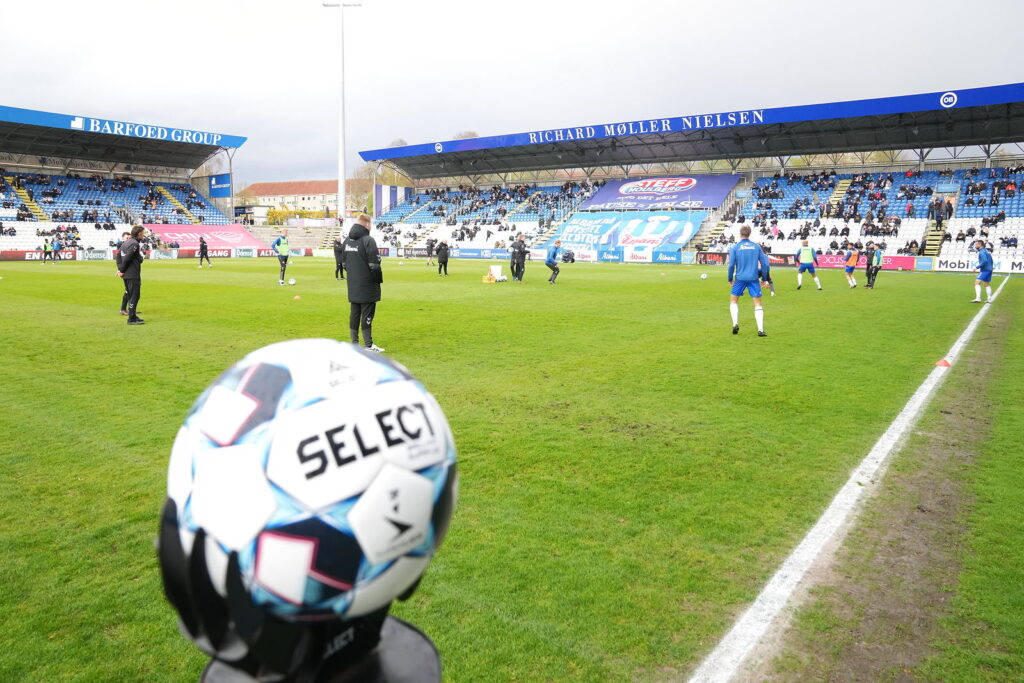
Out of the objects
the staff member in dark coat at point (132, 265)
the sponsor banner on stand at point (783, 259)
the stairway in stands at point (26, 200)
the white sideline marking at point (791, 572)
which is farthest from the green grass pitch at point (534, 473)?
the stairway in stands at point (26, 200)

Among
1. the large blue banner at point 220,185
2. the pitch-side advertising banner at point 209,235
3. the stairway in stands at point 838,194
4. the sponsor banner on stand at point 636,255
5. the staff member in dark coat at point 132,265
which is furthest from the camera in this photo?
the large blue banner at point 220,185

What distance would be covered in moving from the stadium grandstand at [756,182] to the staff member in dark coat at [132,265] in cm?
3675

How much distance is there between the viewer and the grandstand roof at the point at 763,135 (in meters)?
37.0

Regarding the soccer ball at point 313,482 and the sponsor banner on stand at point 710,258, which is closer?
the soccer ball at point 313,482

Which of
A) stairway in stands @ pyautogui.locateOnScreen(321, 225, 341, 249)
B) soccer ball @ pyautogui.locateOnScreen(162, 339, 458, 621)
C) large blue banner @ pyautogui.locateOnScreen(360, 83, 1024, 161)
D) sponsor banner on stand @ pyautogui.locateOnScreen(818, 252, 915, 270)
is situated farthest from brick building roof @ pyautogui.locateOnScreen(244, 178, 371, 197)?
soccer ball @ pyautogui.locateOnScreen(162, 339, 458, 621)

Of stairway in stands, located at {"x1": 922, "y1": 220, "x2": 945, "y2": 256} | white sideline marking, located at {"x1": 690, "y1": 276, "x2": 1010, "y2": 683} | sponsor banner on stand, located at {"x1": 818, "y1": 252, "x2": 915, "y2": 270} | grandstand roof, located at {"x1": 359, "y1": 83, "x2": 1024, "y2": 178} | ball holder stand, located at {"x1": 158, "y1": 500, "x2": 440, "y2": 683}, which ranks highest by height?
grandstand roof, located at {"x1": 359, "y1": 83, "x2": 1024, "y2": 178}

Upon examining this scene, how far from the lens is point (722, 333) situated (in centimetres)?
1170

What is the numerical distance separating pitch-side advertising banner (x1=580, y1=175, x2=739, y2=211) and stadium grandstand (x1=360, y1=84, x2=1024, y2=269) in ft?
0.48

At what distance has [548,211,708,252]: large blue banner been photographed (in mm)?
46562

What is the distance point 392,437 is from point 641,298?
682 inches

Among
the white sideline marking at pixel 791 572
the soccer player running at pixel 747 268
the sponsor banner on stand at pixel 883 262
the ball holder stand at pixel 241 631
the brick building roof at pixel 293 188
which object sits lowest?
the white sideline marking at pixel 791 572

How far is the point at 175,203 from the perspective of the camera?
5859 cm

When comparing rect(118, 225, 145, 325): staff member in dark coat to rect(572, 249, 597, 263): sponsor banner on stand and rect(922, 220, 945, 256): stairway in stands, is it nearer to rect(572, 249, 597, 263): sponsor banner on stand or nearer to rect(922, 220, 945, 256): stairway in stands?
rect(572, 249, 597, 263): sponsor banner on stand

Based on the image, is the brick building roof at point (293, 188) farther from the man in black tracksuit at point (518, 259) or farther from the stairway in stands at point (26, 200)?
the man in black tracksuit at point (518, 259)
